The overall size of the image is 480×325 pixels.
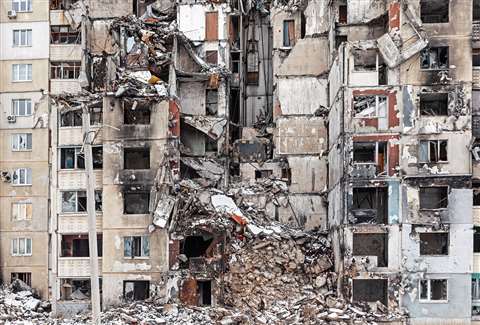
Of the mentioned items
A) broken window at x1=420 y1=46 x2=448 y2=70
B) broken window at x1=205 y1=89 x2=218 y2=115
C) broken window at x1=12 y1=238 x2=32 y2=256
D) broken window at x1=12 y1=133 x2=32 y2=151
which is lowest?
broken window at x1=12 y1=238 x2=32 y2=256

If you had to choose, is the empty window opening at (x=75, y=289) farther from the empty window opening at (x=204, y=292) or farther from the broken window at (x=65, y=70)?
the broken window at (x=65, y=70)

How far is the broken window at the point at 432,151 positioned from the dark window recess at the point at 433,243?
3.89 m

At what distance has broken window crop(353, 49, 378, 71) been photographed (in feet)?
122

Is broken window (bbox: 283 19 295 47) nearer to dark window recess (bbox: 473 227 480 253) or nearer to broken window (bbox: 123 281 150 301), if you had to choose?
dark window recess (bbox: 473 227 480 253)

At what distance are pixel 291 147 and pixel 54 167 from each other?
14.3 m

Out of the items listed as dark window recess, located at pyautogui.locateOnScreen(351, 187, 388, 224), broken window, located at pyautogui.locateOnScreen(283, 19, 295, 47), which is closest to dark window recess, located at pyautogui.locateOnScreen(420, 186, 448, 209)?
dark window recess, located at pyautogui.locateOnScreen(351, 187, 388, 224)

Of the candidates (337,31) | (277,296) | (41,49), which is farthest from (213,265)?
(41,49)

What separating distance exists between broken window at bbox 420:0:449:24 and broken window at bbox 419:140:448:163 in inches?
276

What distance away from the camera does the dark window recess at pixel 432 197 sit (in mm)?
36188

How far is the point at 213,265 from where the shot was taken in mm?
37219

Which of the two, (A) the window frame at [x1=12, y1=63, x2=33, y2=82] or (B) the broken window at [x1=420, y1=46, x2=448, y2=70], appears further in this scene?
(A) the window frame at [x1=12, y1=63, x2=33, y2=82]

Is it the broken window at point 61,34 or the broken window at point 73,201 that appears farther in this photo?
the broken window at point 61,34

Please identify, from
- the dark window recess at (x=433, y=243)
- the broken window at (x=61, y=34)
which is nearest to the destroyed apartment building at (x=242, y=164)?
the dark window recess at (x=433, y=243)

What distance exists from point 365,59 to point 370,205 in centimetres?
792
